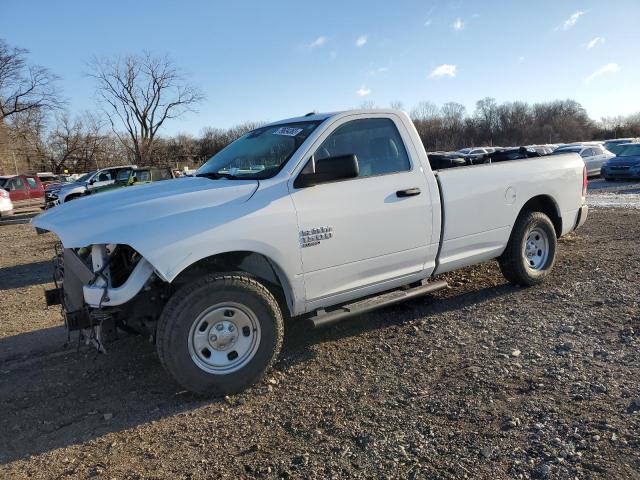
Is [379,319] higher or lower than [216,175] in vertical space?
lower

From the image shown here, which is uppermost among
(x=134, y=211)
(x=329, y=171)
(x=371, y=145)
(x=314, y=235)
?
(x=371, y=145)

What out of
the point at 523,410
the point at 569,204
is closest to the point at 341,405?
the point at 523,410

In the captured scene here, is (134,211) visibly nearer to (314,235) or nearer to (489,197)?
(314,235)

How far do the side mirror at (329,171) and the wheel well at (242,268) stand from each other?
650 millimetres

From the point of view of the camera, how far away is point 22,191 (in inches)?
923

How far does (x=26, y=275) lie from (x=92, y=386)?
5.21 m

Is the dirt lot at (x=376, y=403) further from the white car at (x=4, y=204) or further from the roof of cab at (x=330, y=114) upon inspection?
the white car at (x=4, y=204)

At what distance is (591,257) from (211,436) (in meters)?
6.09

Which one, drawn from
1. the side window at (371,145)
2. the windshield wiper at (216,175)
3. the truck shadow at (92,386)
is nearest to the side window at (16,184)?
the truck shadow at (92,386)

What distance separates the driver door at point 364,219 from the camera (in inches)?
150

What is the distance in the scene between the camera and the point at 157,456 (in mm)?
2875

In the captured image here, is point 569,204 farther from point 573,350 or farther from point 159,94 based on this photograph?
point 159,94

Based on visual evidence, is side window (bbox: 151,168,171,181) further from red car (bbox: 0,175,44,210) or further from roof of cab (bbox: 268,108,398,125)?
roof of cab (bbox: 268,108,398,125)

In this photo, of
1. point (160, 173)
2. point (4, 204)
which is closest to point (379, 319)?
point (160, 173)
